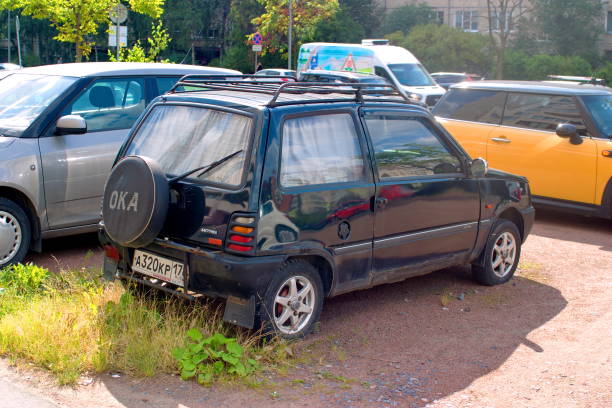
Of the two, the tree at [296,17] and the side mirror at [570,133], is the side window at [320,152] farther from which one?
the tree at [296,17]

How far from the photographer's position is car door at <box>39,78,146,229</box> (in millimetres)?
7625

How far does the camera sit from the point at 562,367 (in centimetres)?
548

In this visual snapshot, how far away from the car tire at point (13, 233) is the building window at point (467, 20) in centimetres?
5333

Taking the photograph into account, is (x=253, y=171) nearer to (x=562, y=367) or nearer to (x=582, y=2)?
(x=562, y=367)

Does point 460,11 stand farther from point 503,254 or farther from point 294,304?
point 294,304

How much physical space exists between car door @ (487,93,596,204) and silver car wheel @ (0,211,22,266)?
641 centimetres

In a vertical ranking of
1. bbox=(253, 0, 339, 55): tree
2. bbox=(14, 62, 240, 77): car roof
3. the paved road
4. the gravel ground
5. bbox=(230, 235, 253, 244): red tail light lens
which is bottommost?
the gravel ground

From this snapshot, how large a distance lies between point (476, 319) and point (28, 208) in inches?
163

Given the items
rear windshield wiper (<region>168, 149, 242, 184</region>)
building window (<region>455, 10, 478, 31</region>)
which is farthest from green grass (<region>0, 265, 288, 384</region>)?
building window (<region>455, 10, 478, 31</region>)

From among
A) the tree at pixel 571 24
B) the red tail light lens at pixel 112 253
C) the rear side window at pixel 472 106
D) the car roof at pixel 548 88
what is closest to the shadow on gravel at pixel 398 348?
the red tail light lens at pixel 112 253

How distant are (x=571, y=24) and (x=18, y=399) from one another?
47.9m

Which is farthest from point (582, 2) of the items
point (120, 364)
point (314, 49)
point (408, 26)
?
point (120, 364)

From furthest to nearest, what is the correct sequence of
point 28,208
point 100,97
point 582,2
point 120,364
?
point 582,2 < point 100,97 < point 28,208 < point 120,364

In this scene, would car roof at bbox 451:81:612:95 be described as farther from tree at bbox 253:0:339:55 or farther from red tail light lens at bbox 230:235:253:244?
tree at bbox 253:0:339:55
